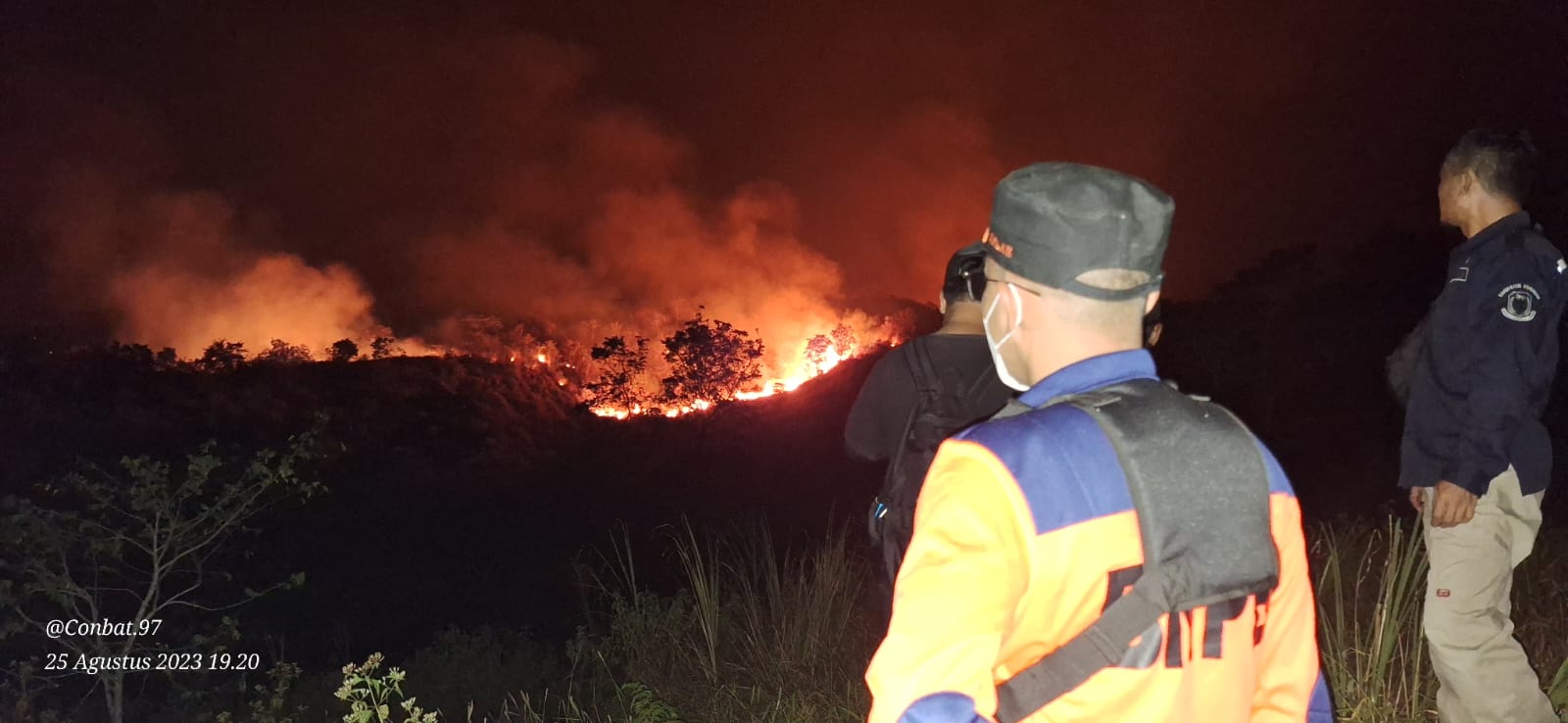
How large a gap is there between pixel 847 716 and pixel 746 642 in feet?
4.41

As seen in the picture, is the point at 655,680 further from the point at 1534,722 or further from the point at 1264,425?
the point at 1264,425

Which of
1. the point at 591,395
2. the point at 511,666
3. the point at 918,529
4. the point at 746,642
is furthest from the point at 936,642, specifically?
the point at 591,395

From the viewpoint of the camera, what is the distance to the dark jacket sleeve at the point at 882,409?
3037 millimetres

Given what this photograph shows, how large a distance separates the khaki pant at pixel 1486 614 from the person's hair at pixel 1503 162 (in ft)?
2.95

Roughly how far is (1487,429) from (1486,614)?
61cm

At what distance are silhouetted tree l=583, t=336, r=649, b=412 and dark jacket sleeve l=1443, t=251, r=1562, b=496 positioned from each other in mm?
26019

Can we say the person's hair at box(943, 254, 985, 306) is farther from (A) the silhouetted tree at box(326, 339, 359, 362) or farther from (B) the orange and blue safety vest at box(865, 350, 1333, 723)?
(A) the silhouetted tree at box(326, 339, 359, 362)

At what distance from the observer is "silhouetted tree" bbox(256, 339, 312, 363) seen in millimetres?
31875

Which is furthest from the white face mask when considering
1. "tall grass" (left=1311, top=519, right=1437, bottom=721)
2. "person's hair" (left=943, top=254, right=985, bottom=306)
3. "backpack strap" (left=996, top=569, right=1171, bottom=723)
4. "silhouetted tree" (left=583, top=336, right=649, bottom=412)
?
"silhouetted tree" (left=583, top=336, right=649, bottom=412)

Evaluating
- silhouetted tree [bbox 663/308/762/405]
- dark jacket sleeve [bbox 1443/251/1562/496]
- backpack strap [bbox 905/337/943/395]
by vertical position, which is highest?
silhouetted tree [bbox 663/308/762/405]

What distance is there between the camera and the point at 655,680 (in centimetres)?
565

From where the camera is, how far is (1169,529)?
1.29 m

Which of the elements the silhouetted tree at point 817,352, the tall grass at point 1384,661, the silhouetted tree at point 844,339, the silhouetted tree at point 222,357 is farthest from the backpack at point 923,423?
the silhouetted tree at point 844,339

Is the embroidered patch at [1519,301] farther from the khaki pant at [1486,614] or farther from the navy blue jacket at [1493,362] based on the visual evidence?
the khaki pant at [1486,614]
